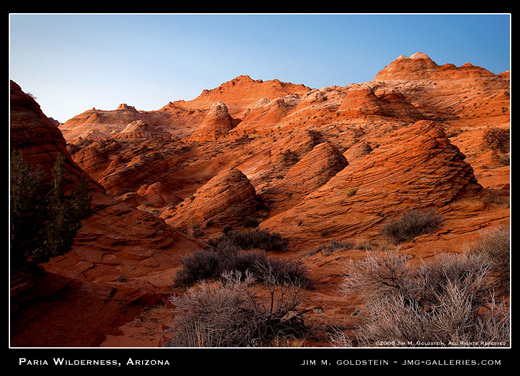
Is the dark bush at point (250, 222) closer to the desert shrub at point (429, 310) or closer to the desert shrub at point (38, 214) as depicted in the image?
the desert shrub at point (38, 214)

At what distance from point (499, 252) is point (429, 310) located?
2.88 metres

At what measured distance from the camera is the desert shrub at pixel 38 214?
14.5 ft

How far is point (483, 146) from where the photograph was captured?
25781 mm

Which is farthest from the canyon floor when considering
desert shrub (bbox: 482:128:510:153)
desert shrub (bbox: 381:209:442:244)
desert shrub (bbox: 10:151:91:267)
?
desert shrub (bbox: 10:151:91:267)

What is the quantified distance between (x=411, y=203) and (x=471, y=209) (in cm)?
217

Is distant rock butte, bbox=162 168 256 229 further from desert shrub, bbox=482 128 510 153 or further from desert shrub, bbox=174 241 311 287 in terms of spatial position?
desert shrub, bbox=482 128 510 153

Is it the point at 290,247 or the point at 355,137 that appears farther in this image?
the point at 355,137

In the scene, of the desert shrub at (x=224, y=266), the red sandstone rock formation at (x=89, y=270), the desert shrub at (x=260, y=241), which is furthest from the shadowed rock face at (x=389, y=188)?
the red sandstone rock formation at (x=89, y=270)

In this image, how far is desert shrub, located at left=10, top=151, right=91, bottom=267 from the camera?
441cm

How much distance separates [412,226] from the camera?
11.2 m
